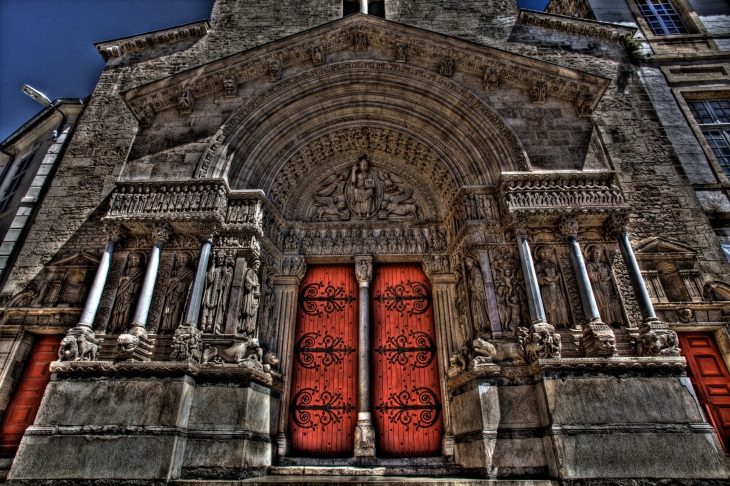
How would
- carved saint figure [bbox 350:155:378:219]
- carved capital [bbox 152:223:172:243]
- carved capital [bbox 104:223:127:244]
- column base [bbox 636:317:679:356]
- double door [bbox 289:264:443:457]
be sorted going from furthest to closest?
carved saint figure [bbox 350:155:378:219]
double door [bbox 289:264:443:457]
carved capital [bbox 104:223:127:244]
carved capital [bbox 152:223:172:243]
column base [bbox 636:317:679:356]

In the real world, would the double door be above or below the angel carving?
below

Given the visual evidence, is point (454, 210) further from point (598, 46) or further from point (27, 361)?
point (27, 361)

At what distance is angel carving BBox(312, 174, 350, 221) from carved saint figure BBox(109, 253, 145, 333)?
3317 mm

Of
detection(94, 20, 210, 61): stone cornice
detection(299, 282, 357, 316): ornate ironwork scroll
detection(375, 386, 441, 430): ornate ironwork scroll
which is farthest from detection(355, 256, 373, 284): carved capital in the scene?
detection(94, 20, 210, 61): stone cornice

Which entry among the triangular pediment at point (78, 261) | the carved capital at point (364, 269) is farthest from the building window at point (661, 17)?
the triangular pediment at point (78, 261)

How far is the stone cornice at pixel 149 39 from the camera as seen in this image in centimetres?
1043

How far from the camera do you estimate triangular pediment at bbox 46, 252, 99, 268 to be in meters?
7.30

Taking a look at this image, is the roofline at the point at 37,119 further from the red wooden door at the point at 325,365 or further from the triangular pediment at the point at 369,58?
the red wooden door at the point at 325,365

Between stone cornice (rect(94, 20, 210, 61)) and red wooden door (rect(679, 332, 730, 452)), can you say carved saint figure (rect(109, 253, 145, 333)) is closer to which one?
stone cornice (rect(94, 20, 210, 61))

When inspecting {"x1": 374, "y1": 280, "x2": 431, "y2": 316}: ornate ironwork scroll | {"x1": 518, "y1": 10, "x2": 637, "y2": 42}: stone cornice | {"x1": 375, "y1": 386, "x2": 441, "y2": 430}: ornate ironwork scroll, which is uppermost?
{"x1": 518, "y1": 10, "x2": 637, "y2": 42}: stone cornice

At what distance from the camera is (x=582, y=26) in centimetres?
983

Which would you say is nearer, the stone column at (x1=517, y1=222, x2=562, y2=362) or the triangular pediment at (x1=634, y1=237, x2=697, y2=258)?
the stone column at (x1=517, y1=222, x2=562, y2=362)

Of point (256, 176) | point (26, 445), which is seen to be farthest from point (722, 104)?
point (26, 445)

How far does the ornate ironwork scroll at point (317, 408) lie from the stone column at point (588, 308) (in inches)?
155
